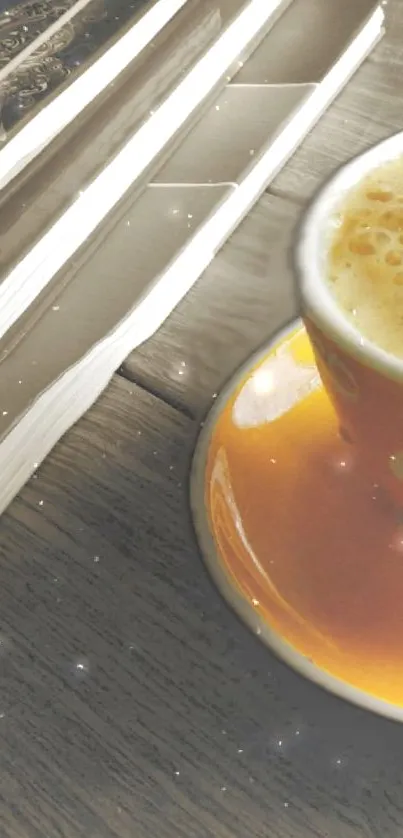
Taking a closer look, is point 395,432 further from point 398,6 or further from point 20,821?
point 398,6

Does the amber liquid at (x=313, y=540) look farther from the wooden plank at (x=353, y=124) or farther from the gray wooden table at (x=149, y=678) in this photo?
the wooden plank at (x=353, y=124)

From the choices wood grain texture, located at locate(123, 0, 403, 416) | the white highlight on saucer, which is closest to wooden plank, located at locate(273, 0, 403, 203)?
wood grain texture, located at locate(123, 0, 403, 416)

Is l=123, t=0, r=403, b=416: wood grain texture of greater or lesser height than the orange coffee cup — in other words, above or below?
below

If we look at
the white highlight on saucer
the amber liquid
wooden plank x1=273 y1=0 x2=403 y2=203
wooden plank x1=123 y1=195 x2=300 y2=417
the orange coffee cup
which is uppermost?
the orange coffee cup

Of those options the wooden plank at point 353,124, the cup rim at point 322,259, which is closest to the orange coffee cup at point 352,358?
the cup rim at point 322,259

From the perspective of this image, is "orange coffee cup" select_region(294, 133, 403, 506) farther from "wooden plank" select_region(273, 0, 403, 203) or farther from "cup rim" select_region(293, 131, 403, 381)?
"wooden plank" select_region(273, 0, 403, 203)

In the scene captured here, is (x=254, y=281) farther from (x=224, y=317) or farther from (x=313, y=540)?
(x=313, y=540)

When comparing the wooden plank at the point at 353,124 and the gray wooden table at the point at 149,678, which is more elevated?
the wooden plank at the point at 353,124
